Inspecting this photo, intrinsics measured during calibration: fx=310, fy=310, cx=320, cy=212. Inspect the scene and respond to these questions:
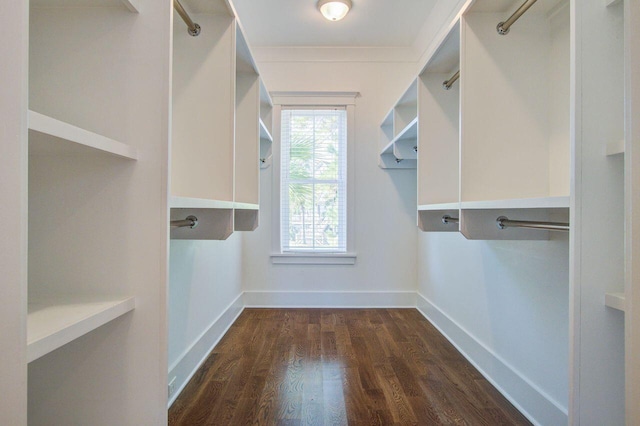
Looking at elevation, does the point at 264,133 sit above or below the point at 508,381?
above

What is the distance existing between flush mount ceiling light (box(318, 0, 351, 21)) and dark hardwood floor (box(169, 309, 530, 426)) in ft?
8.32

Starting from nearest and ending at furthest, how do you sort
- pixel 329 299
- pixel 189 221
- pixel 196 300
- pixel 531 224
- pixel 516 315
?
pixel 531 224, pixel 189 221, pixel 516 315, pixel 196 300, pixel 329 299

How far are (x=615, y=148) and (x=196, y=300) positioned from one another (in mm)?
2082

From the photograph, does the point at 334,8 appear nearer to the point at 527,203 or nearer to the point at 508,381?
the point at 527,203

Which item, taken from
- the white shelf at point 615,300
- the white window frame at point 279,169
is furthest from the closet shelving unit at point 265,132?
the white shelf at point 615,300

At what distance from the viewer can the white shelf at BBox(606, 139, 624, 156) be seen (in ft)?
2.62

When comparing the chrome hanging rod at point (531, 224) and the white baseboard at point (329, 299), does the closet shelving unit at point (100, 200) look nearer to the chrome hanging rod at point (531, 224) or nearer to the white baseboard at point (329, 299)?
the chrome hanging rod at point (531, 224)

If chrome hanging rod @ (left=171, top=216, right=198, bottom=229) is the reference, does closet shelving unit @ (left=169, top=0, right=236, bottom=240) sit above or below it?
above

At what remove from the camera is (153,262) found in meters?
0.84

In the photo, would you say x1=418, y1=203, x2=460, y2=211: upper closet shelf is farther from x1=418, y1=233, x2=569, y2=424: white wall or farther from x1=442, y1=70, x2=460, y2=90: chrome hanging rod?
x1=442, y1=70, x2=460, y2=90: chrome hanging rod

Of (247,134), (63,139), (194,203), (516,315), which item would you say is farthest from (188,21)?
(516,315)

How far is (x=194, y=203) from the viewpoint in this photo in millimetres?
1073

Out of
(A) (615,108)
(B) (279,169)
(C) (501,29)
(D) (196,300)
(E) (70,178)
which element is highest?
(C) (501,29)

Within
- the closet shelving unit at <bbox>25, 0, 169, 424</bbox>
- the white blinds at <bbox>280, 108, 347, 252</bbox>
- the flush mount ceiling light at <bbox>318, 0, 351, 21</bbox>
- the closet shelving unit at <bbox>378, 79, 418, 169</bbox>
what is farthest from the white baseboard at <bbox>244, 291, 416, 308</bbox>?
the flush mount ceiling light at <bbox>318, 0, 351, 21</bbox>
